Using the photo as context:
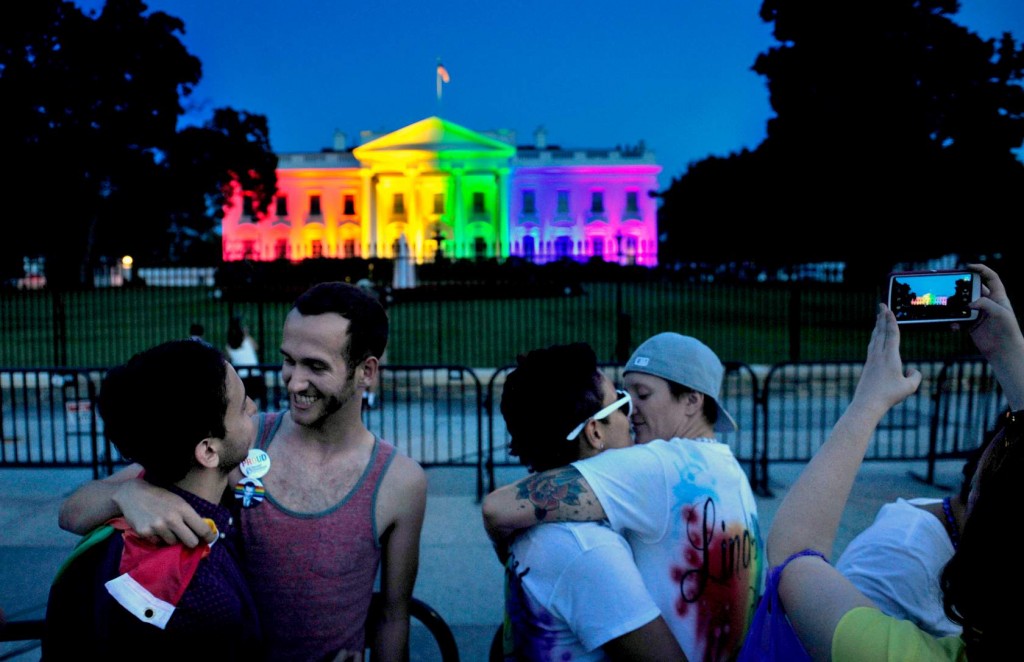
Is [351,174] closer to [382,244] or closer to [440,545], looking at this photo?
[382,244]

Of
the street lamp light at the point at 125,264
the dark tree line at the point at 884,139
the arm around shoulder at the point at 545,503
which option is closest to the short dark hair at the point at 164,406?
the arm around shoulder at the point at 545,503

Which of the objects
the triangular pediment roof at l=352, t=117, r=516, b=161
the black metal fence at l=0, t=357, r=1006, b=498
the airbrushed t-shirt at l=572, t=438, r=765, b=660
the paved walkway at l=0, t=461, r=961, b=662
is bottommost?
the paved walkway at l=0, t=461, r=961, b=662

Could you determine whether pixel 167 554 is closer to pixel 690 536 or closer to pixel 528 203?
pixel 690 536

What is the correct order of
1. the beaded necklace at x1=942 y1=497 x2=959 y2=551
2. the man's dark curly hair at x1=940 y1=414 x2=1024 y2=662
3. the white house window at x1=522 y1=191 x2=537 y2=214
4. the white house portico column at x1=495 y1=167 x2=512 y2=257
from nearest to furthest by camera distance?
the man's dark curly hair at x1=940 y1=414 x2=1024 y2=662 < the beaded necklace at x1=942 y1=497 x2=959 y2=551 < the white house portico column at x1=495 y1=167 x2=512 y2=257 < the white house window at x1=522 y1=191 x2=537 y2=214

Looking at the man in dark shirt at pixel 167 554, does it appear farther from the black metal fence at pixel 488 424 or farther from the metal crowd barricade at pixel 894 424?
the metal crowd barricade at pixel 894 424

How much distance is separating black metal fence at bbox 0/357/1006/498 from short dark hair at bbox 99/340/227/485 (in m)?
4.79

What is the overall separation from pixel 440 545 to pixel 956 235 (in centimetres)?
2688

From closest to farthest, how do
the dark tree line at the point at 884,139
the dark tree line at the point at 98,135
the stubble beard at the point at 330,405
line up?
1. the stubble beard at the point at 330,405
2. the dark tree line at the point at 884,139
3. the dark tree line at the point at 98,135

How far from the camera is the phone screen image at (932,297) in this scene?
1818mm

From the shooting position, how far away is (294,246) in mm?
69500

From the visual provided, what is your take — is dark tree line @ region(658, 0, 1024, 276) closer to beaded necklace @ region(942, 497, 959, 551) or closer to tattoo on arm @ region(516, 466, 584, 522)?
beaded necklace @ region(942, 497, 959, 551)

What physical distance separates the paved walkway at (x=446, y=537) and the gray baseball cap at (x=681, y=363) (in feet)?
7.63

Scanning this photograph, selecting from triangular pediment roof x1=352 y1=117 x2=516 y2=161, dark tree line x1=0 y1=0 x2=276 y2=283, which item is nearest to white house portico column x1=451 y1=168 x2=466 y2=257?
triangular pediment roof x1=352 y1=117 x2=516 y2=161

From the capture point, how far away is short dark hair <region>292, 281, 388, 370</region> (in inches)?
91.9
